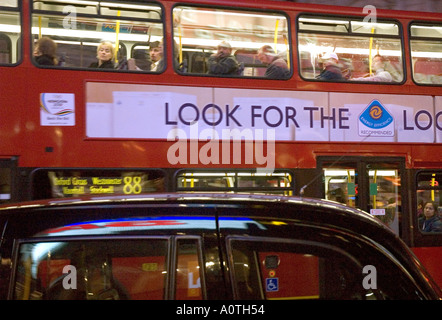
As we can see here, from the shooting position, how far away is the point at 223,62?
22.4 feet

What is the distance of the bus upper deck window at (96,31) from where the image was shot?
6.36 metres

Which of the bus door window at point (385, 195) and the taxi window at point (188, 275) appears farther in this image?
the bus door window at point (385, 195)

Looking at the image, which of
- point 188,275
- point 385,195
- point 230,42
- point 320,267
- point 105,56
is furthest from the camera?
point 385,195

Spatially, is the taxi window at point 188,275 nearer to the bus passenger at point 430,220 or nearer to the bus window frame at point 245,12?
the bus window frame at point 245,12

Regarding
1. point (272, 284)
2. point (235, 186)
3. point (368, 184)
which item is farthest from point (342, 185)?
point (272, 284)

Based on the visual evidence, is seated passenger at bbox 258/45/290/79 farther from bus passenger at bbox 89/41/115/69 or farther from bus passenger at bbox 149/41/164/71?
bus passenger at bbox 89/41/115/69

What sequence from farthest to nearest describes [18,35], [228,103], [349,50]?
1. [349,50]
2. [228,103]
3. [18,35]

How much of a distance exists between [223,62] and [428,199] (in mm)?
3361

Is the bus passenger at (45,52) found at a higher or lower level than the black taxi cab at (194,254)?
higher

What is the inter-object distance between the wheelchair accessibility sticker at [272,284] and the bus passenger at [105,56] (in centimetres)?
474

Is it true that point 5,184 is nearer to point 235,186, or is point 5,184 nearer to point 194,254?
point 235,186

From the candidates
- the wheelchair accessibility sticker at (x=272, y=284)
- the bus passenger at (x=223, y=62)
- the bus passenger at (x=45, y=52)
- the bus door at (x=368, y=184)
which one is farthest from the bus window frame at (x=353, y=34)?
the wheelchair accessibility sticker at (x=272, y=284)

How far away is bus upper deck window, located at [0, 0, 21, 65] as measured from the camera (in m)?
6.23
